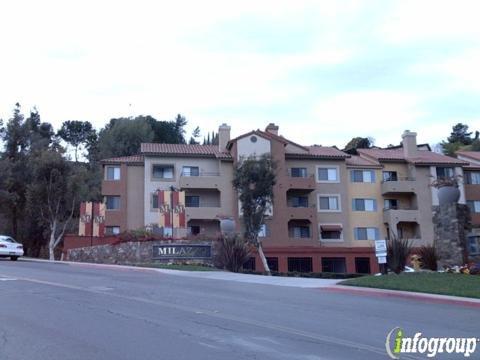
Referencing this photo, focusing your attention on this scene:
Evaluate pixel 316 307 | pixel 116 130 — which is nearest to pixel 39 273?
pixel 316 307

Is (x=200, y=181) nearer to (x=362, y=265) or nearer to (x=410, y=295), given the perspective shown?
(x=362, y=265)

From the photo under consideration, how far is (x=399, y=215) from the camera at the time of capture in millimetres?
51812

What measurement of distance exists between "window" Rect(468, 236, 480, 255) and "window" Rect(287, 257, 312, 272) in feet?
74.2

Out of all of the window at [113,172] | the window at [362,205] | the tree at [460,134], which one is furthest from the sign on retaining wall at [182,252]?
the tree at [460,134]

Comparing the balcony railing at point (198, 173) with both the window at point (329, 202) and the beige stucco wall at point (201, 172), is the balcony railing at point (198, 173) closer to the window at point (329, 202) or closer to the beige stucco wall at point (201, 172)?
the beige stucco wall at point (201, 172)

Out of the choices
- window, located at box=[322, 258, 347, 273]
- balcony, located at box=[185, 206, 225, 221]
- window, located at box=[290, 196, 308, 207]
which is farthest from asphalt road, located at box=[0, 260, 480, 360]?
window, located at box=[290, 196, 308, 207]

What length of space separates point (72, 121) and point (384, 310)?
81906 mm

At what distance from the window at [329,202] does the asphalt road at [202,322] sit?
3524cm

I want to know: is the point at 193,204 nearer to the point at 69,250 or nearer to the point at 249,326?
the point at 69,250

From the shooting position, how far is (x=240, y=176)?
39969 millimetres

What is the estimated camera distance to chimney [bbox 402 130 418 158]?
5480cm

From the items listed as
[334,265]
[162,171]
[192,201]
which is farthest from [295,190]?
[162,171]

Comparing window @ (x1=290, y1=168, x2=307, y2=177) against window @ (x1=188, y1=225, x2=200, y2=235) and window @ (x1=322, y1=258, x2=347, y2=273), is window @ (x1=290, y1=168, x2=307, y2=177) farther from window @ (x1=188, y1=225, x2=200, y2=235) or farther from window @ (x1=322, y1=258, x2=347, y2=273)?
window @ (x1=322, y1=258, x2=347, y2=273)

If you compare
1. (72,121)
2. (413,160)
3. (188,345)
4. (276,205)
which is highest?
(72,121)
